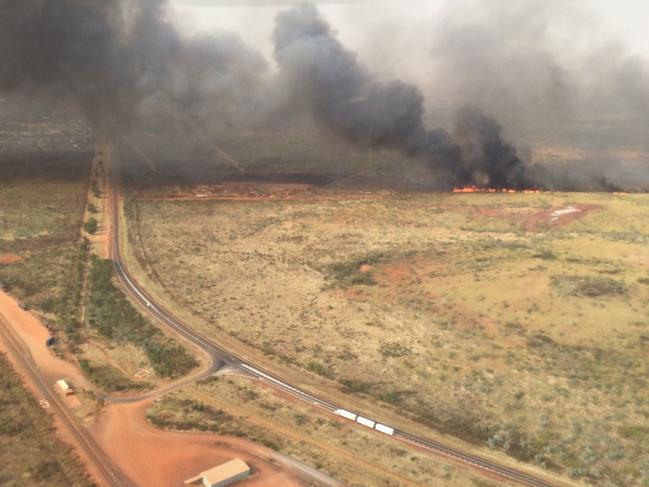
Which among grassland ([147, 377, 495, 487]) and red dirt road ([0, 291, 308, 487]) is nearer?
red dirt road ([0, 291, 308, 487])

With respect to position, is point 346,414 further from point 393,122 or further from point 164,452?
point 393,122

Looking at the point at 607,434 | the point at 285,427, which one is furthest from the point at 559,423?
the point at 285,427

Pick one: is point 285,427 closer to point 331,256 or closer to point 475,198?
point 331,256

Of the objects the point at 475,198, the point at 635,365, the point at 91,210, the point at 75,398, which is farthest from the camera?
the point at 475,198

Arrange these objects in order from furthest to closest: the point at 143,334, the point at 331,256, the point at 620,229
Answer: the point at 620,229 → the point at 331,256 → the point at 143,334

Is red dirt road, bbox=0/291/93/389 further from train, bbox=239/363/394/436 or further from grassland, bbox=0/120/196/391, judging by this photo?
train, bbox=239/363/394/436

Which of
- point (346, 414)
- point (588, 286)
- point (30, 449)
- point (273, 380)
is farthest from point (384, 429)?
point (588, 286)

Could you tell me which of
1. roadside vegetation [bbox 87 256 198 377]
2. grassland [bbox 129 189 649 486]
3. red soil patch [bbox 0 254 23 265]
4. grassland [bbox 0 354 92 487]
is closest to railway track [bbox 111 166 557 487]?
roadside vegetation [bbox 87 256 198 377]
